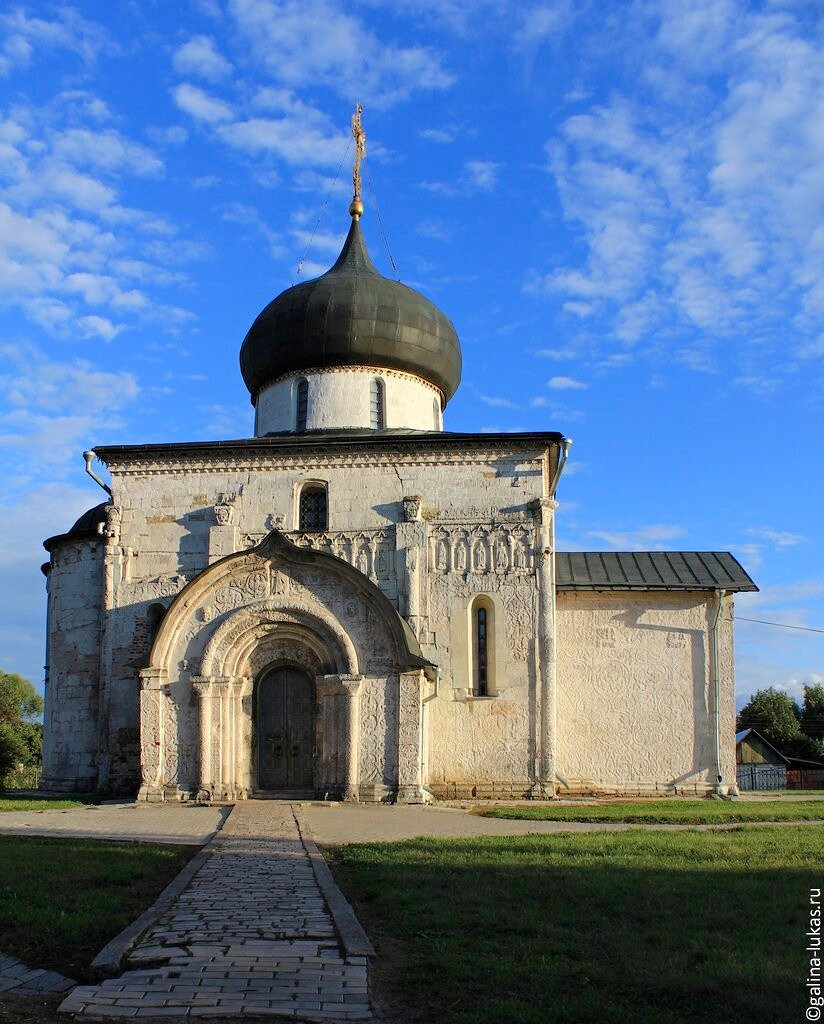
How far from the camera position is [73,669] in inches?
794

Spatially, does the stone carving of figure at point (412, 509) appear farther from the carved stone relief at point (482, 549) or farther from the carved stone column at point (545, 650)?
the carved stone column at point (545, 650)

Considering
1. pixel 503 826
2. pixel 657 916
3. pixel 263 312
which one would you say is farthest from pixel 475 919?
pixel 263 312

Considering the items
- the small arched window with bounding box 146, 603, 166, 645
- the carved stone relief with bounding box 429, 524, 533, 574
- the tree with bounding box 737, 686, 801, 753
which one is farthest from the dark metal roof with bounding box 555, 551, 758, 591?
the tree with bounding box 737, 686, 801, 753

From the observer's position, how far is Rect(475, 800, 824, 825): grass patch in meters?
13.6

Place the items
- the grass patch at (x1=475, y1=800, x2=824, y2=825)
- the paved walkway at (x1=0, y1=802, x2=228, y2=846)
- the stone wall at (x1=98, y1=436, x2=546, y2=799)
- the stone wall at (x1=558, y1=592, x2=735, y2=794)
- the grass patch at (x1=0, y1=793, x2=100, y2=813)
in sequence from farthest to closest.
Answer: the stone wall at (x1=558, y1=592, x2=735, y2=794) → the stone wall at (x1=98, y1=436, x2=546, y2=799) → the grass patch at (x1=0, y1=793, x2=100, y2=813) → the grass patch at (x1=475, y1=800, x2=824, y2=825) → the paved walkway at (x1=0, y1=802, x2=228, y2=846)

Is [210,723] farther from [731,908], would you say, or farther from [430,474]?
[731,908]

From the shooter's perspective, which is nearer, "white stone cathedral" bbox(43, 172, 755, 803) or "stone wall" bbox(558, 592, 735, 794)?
"white stone cathedral" bbox(43, 172, 755, 803)

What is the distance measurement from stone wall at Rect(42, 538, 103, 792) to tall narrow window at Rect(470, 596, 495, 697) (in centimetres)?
720

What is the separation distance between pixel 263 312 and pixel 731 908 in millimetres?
17466

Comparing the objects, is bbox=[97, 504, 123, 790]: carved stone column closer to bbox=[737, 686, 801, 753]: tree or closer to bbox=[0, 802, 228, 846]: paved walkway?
bbox=[0, 802, 228, 846]: paved walkway

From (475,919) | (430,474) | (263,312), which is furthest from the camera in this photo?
(263,312)

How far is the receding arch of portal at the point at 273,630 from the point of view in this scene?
17.2 meters

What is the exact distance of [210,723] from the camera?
17.1 meters

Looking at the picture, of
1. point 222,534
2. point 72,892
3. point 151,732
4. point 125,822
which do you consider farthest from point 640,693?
point 72,892
